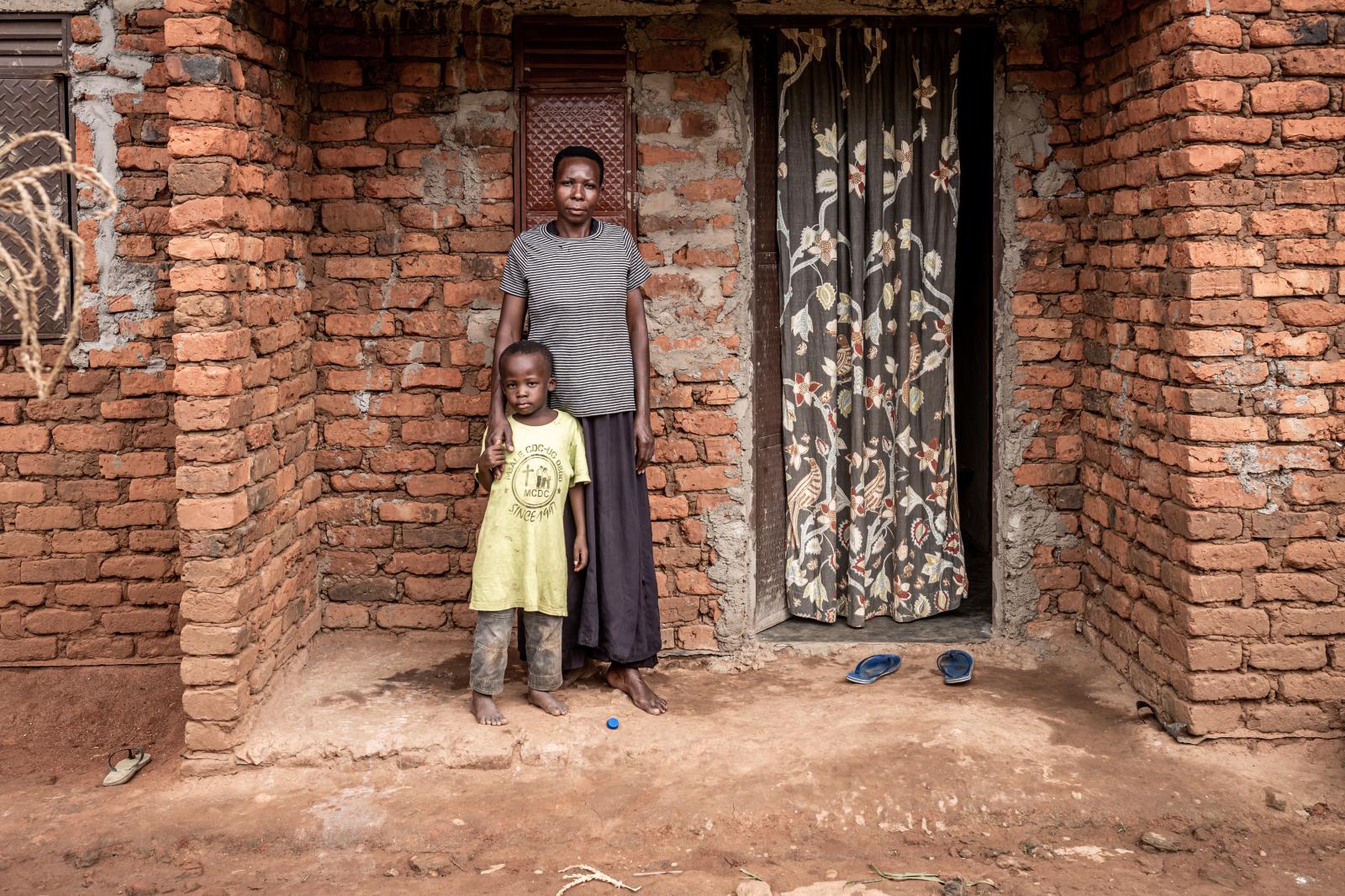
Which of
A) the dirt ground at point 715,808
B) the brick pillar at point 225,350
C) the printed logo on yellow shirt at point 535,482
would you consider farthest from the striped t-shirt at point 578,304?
the dirt ground at point 715,808

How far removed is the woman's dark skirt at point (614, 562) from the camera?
447cm

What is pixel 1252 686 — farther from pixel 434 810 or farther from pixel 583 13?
pixel 583 13

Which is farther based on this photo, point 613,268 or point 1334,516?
point 613,268

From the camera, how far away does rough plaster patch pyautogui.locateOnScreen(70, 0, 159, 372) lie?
15.4ft

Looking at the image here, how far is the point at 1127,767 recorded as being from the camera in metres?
4.07

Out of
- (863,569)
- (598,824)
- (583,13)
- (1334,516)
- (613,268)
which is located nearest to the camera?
(598,824)

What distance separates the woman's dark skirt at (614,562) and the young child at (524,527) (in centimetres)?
8

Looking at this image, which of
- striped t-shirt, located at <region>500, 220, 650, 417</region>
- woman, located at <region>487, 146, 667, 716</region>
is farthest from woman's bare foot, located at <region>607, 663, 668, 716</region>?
striped t-shirt, located at <region>500, 220, 650, 417</region>

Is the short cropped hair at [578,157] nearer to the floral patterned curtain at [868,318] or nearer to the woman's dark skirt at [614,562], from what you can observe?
the woman's dark skirt at [614,562]

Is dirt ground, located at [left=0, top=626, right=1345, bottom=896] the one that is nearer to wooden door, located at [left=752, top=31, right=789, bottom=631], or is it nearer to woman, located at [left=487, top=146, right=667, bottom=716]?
woman, located at [left=487, top=146, right=667, bottom=716]

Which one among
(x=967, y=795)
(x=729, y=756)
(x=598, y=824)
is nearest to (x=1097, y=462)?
(x=967, y=795)

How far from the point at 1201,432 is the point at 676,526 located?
79.4 inches

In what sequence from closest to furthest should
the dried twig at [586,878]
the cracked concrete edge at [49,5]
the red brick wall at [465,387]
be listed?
the dried twig at [586,878]
the red brick wall at [465,387]
the cracked concrete edge at [49,5]

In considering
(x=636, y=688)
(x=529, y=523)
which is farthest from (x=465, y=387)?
(x=636, y=688)
